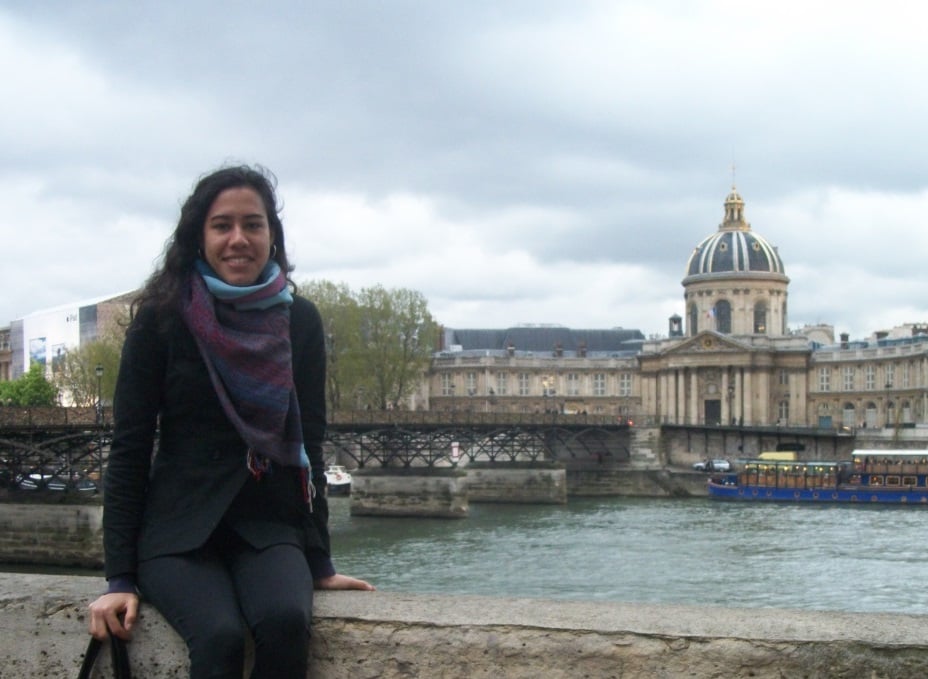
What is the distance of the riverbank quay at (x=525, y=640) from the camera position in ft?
11.5

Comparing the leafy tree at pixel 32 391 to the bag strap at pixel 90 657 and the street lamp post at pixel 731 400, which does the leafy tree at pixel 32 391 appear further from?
the bag strap at pixel 90 657

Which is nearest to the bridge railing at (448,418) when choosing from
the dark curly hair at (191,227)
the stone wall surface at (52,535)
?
the stone wall surface at (52,535)

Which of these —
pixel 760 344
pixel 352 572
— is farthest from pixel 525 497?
pixel 760 344

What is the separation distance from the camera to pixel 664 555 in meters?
36.9

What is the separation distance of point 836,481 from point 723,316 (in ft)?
129

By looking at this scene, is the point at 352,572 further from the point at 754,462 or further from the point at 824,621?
the point at 754,462

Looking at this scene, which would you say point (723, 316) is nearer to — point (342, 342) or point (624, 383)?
point (624, 383)

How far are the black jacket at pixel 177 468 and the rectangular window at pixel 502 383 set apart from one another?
102 meters

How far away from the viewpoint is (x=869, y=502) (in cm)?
5847

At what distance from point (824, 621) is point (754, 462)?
62.5m

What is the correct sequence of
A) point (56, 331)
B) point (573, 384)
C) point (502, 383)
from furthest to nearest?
point (573, 384)
point (502, 383)
point (56, 331)

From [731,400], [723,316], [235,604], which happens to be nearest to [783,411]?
[731,400]

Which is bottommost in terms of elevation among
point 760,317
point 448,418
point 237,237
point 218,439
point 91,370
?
point 448,418

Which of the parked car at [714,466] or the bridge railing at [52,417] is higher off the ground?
the bridge railing at [52,417]
